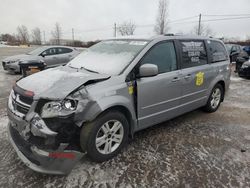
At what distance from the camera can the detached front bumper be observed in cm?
229

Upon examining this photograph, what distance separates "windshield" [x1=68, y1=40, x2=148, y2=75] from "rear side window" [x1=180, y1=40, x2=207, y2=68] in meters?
0.91

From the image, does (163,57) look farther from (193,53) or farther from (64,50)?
(64,50)

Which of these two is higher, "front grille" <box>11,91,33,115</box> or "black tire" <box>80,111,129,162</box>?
"front grille" <box>11,91,33,115</box>

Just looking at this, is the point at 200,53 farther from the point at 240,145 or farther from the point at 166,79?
the point at 240,145

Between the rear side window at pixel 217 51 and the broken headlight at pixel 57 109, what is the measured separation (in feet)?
11.3

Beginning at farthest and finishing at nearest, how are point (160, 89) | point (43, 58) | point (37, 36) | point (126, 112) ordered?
point (37, 36)
point (43, 58)
point (160, 89)
point (126, 112)

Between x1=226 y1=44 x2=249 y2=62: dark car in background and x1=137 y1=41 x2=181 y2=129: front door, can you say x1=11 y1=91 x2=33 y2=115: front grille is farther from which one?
x1=226 y1=44 x2=249 y2=62: dark car in background

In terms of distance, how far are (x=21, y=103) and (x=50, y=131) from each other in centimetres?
59

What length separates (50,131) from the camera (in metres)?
2.27

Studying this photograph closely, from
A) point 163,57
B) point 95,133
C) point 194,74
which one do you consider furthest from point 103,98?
point 194,74

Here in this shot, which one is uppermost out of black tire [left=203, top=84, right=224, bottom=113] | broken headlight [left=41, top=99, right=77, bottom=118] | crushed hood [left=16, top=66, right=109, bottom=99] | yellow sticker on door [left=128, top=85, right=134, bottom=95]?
crushed hood [left=16, top=66, right=109, bottom=99]

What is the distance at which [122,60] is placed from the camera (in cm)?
314

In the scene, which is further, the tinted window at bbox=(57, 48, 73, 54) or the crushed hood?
the tinted window at bbox=(57, 48, 73, 54)

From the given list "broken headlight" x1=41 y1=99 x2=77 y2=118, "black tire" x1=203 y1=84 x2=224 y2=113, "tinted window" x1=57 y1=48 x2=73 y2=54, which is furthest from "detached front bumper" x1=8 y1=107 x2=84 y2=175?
"tinted window" x1=57 y1=48 x2=73 y2=54
